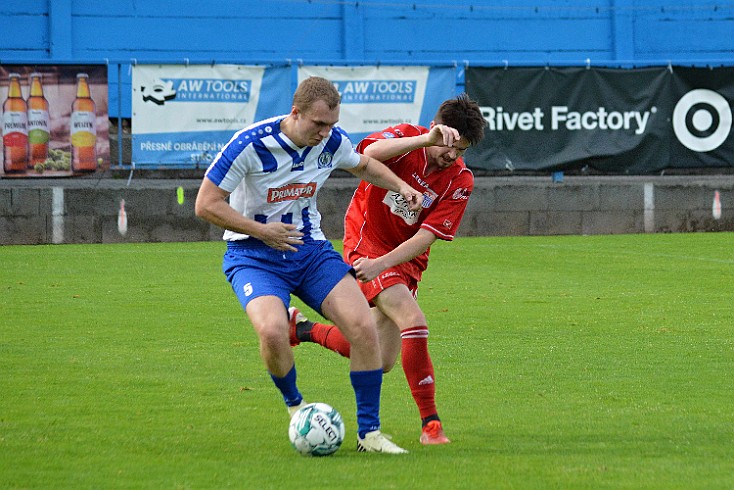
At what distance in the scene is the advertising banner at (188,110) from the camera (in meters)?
19.0

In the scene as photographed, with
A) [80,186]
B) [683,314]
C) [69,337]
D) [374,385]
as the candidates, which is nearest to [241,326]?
[69,337]

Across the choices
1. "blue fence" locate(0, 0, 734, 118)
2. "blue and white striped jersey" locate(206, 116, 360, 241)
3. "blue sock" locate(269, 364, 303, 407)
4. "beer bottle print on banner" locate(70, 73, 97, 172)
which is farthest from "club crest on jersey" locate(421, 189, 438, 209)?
"blue fence" locate(0, 0, 734, 118)

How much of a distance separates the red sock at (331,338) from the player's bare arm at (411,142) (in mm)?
1084

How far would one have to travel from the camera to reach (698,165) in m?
20.7

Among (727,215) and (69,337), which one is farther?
(727,215)

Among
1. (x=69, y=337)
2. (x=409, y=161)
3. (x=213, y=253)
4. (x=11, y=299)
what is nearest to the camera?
(x=409, y=161)

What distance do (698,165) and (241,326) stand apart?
Answer: 483 inches

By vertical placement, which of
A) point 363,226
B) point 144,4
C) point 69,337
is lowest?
point 69,337

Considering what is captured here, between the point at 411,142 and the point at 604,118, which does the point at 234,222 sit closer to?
the point at 411,142

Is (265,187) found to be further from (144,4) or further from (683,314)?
(144,4)

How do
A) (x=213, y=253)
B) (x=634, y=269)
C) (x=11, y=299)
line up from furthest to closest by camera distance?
1. (x=213, y=253)
2. (x=634, y=269)
3. (x=11, y=299)

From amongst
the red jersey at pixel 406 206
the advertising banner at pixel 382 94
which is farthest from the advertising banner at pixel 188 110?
the red jersey at pixel 406 206

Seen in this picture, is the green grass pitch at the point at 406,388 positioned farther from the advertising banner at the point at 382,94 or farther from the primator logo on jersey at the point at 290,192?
the advertising banner at the point at 382,94

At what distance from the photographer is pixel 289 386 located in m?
6.18
